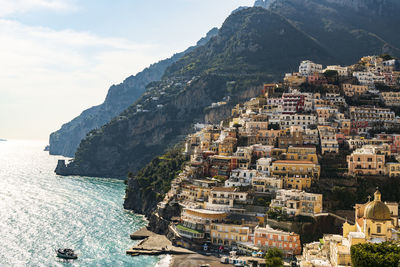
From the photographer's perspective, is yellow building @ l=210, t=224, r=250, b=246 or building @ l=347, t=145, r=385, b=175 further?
building @ l=347, t=145, r=385, b=175

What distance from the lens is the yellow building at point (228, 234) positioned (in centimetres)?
8406

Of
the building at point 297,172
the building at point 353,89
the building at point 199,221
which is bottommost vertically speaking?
the building at point 199,221

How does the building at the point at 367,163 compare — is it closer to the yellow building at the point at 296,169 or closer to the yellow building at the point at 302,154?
the yellow building at the point at 296,169

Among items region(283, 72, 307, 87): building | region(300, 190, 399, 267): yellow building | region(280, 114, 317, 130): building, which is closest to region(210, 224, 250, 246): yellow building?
region(300, 190, 399, 267): yellow building

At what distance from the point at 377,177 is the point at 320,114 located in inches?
1170

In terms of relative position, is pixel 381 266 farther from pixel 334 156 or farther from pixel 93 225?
pixel 93 225

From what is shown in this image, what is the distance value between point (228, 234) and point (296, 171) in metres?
20.0

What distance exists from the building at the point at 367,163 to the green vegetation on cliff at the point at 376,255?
43451mm

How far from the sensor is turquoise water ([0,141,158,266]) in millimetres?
87438

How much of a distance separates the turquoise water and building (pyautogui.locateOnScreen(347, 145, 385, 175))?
43851mm

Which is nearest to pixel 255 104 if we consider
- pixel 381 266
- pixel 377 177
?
pixel 377 177

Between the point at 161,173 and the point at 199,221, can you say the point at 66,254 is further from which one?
the point at 161,173

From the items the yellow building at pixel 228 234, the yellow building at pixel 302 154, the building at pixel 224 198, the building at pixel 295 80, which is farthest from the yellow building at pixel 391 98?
the yellow building at pixel 228 234

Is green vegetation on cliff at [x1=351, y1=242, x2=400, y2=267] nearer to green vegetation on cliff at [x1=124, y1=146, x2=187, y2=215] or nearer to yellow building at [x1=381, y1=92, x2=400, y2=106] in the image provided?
green vegetation on cliff at [x1=124, y1=146, x2=187, y2=215]
